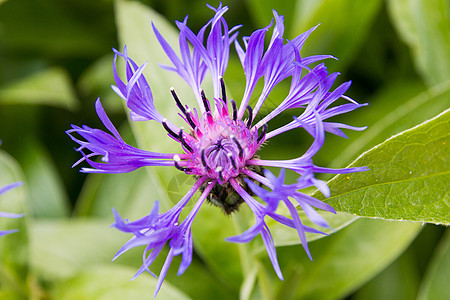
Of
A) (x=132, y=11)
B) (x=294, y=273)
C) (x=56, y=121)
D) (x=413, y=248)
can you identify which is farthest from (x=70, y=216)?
(x=413, y=248)

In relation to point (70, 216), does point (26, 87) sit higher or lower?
higher

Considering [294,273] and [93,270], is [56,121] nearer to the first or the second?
[93,270]

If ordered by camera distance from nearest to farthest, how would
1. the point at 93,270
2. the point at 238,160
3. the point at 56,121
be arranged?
the point at 238,160 < the point at 93,270 < the point at 56,121

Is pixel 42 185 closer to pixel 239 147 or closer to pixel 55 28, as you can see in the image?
pixel 55 28

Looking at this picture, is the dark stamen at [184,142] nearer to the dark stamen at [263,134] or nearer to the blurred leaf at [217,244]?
the dark stamen at [263,134]

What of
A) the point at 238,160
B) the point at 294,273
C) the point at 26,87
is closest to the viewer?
the point at 238,160

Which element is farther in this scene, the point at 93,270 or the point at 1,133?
the point at 1,133

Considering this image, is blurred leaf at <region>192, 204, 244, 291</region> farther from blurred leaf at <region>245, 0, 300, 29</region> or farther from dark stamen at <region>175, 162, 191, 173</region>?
blurred leaf at <region>245, 0, 300, 29</region>
